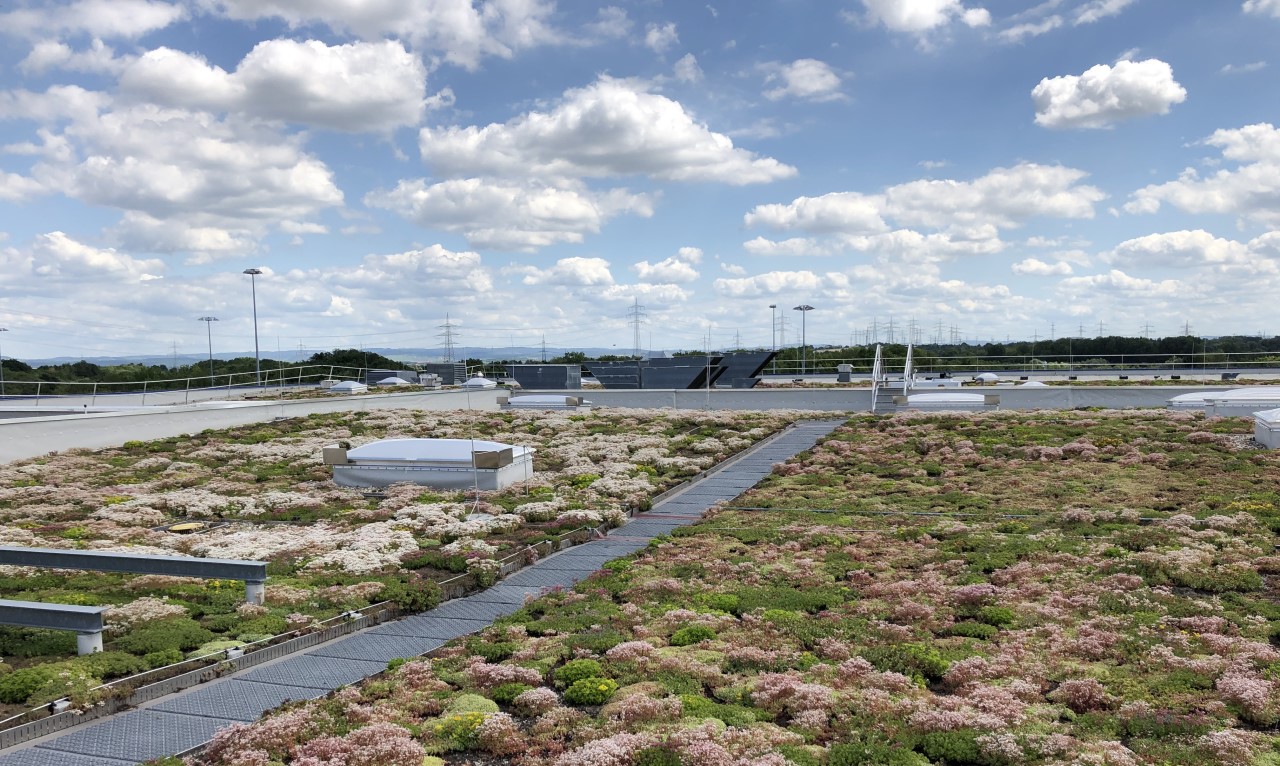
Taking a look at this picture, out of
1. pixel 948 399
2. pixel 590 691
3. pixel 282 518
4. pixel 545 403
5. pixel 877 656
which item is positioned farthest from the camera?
pixel 545 403

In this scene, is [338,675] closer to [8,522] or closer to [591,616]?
[591,616]

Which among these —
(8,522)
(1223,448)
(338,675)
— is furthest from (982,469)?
(8,522)

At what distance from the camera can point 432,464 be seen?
23.3 meters

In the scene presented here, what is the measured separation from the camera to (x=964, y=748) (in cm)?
757

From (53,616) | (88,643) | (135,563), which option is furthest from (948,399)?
(53,616)

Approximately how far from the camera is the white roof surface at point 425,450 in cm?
2312

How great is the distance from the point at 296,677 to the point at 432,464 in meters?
13.5

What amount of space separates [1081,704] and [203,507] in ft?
63.8

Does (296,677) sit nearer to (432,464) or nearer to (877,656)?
(877,656)

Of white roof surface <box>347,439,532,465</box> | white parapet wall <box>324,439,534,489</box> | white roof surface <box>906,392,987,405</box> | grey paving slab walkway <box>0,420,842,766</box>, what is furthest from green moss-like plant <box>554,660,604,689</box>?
white roof surface <box>906,392,987,405</box>

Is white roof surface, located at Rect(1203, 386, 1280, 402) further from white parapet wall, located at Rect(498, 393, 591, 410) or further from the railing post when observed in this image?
the railing post

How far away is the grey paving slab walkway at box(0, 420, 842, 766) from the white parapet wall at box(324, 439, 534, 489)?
5.92 m

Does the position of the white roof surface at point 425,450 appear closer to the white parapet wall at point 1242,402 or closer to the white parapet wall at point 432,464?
the white parapet wall at point 432,464

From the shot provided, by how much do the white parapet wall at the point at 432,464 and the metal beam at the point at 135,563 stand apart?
1006 centimetres
